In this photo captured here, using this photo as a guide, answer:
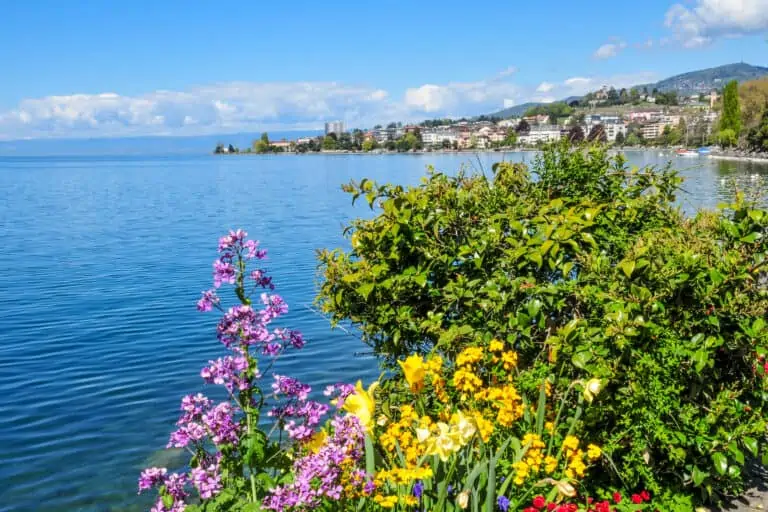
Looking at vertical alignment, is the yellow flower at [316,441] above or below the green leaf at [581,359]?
below

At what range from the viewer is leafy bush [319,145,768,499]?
4.07 meters

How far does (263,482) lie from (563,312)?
2452mm

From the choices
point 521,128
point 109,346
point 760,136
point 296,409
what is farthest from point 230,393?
point 760,136

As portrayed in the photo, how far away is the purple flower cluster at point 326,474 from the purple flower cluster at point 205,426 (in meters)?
0.36

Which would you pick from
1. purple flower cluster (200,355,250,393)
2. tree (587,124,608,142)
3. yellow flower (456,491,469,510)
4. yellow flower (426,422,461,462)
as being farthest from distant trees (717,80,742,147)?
purple flower cluster (200,355,250,393)

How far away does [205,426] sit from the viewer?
134 inches

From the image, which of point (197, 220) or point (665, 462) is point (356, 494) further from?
point (197, 220)

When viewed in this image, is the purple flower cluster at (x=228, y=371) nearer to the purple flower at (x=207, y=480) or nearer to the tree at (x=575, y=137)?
the purple flower at (x=207, y=480)

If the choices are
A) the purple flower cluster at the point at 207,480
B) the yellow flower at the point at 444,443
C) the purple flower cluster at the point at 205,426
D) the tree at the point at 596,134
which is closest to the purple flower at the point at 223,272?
the purple flower cluster at the point at 205,426

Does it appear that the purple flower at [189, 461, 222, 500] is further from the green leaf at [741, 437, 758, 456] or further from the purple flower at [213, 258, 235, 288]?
the green leaf at [741, 437, 758, 456]

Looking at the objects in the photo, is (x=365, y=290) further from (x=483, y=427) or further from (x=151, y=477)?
(x=151, y=477)

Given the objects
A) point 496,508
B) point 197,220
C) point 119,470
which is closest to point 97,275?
point 119,470

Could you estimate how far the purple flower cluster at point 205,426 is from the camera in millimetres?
3350

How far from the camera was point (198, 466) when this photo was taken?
3539 millimetres
